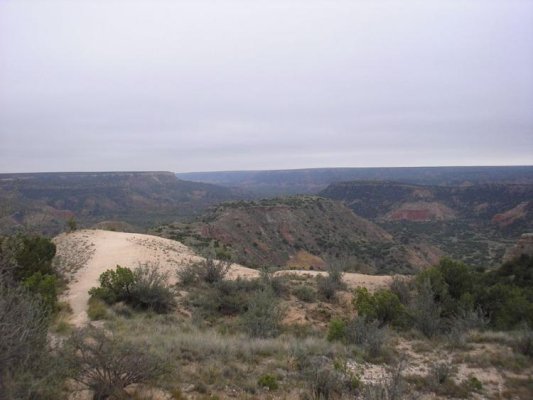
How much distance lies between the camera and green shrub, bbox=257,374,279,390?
6016 millimetres

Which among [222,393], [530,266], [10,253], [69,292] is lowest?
[530,266]

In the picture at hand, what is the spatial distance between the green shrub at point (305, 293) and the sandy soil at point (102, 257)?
3077mm

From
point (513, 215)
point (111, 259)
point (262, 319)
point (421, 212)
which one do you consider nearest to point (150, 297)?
point (262, 319)

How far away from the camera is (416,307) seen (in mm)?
11445

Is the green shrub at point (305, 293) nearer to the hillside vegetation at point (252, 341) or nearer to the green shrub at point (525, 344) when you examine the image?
the hillside vegetation at point (252, 341)

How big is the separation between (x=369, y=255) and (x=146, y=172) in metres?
139

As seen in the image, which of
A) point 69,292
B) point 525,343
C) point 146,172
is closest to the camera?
point 525,343

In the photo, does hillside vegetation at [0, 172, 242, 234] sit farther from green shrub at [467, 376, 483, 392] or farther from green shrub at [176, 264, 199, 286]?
green shrub at [467, 376, 483, 392]

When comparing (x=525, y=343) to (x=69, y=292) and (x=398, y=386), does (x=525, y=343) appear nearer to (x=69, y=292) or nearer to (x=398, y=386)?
(x=398, y=386)

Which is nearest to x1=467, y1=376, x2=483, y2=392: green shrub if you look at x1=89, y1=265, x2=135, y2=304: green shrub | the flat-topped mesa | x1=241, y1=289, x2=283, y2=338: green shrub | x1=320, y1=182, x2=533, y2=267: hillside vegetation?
x1=241, y1=289, x2=283, y2=338: green shrub

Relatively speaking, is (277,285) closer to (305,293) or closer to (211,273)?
(305,293)

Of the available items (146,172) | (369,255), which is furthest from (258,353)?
(146,172)

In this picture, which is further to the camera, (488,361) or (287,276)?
(287,276)

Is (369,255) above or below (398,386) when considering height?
below
